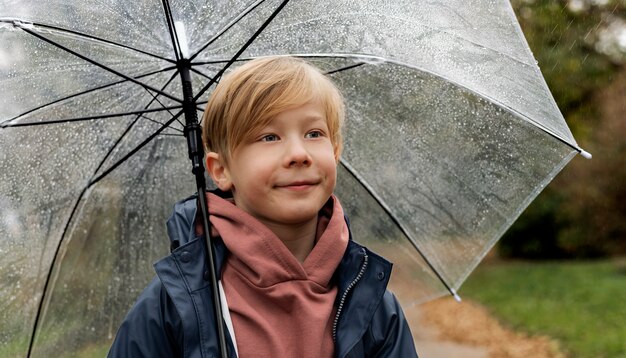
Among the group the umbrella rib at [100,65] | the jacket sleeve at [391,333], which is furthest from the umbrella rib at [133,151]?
the jacket sleeve at [391,333]

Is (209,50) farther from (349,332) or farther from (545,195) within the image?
(545,195)

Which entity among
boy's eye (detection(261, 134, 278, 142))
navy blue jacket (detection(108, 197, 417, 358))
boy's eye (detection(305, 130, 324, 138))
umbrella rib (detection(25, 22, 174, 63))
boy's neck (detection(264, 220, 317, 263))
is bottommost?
navy blue jacket (detection(108, 197, 417, 358))

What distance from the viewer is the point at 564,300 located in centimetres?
1124

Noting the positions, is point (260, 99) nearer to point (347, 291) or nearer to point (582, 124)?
point (347, 291)

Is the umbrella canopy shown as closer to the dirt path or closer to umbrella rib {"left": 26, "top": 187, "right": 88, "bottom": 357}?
umbrella rib {"left": 26, "top": 187, "right": 88, "bottom": 357}

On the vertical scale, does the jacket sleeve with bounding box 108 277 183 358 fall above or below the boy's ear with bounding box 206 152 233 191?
below

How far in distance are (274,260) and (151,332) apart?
0.36 metres

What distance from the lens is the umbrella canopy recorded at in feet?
8.81

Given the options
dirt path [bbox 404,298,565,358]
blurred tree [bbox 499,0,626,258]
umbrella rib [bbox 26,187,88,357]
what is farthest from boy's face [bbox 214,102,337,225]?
blurred tree [bbox 499,0,626,258]

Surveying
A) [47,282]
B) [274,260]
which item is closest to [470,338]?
[47,282]

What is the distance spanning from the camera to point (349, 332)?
2.18m

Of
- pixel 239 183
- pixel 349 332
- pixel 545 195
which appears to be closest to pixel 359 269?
pixel 349 332

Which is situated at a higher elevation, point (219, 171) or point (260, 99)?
point (260, 99)

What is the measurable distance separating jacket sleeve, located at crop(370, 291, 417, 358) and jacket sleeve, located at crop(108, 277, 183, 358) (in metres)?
0.53
